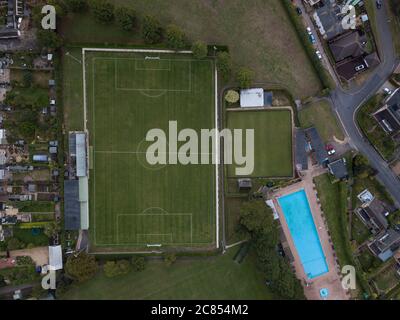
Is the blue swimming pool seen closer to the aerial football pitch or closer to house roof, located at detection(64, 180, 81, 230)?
the aerial football pitch

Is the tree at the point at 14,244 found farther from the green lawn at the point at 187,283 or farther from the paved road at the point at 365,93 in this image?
the paved road at the point at 365,93

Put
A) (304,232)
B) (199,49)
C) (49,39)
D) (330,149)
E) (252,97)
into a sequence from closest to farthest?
1. (49,39)
2. (199,49)
3. (252,97)
4. (330,149)
5. (304,232)

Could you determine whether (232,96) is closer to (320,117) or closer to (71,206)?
(320,117)

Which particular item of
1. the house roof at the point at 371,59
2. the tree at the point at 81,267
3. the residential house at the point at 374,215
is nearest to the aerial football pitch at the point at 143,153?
the tree at the point at 81,267

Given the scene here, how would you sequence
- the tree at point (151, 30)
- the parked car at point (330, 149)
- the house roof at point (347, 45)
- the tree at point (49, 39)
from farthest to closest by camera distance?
the parked car at point (330, 149), the house roof at point (347, 45), the tree at point (151, 30), the tree at point (49, 39)

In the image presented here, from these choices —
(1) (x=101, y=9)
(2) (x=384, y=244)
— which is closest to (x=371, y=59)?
(2) (x=384, y=244)
